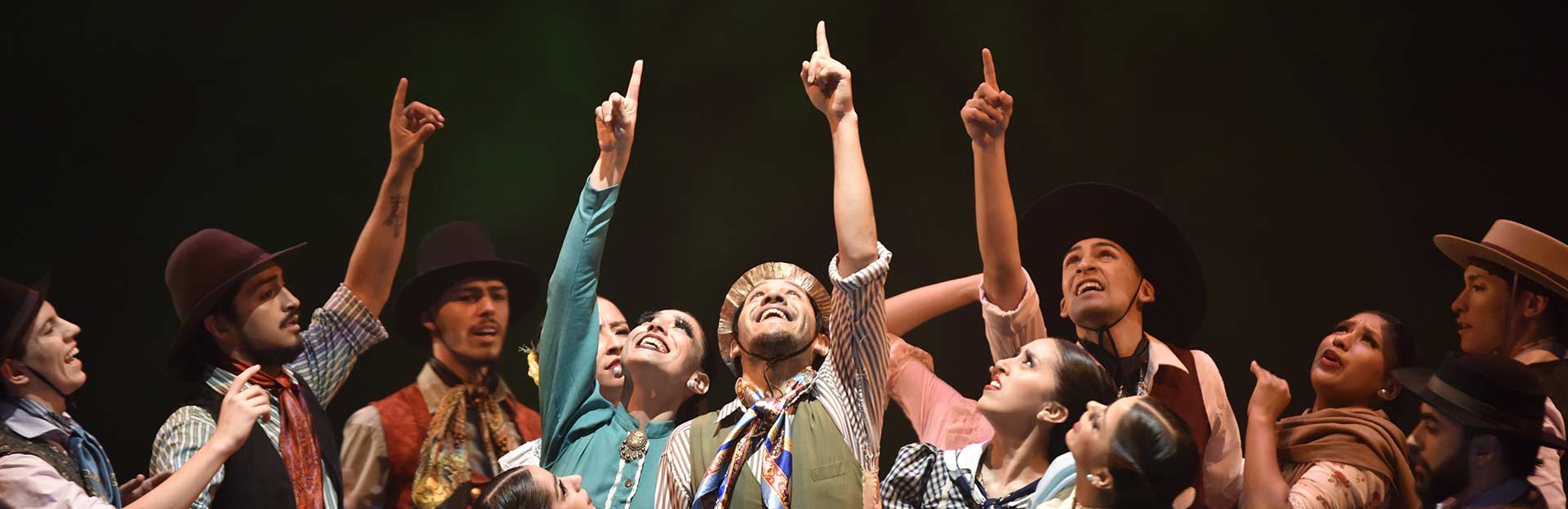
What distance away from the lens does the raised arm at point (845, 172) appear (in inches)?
133

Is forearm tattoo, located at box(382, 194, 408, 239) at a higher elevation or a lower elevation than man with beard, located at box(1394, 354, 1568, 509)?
higher

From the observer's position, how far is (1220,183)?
5.12 m

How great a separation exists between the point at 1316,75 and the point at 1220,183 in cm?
52

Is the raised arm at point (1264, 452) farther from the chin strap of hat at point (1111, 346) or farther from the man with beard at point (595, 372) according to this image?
the man with beard at point (595, 372)

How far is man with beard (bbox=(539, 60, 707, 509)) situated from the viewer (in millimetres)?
3902

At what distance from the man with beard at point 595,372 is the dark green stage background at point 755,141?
1388 mm

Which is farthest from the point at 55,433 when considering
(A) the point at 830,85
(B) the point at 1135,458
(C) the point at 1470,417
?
(C) the point at 1470,417

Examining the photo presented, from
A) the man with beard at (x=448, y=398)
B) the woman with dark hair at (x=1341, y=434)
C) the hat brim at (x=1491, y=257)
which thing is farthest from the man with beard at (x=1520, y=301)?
the man with beard at (x=448, y=398)

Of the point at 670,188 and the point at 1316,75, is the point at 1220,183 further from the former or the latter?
the point at 670,188

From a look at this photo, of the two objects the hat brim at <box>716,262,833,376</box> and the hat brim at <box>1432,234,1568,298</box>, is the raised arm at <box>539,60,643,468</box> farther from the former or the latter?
the hat brim at <box>1432,234,1568,298</box>

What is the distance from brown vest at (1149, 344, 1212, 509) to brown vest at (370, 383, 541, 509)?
7.80 feet

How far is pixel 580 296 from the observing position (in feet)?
12.9

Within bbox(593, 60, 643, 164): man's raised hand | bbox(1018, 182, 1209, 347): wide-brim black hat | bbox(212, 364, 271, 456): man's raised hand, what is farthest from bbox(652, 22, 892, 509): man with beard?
bbox(212, 364, 271, 456): man's raised hand

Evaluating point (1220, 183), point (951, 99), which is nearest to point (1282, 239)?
point (1220, 183)
